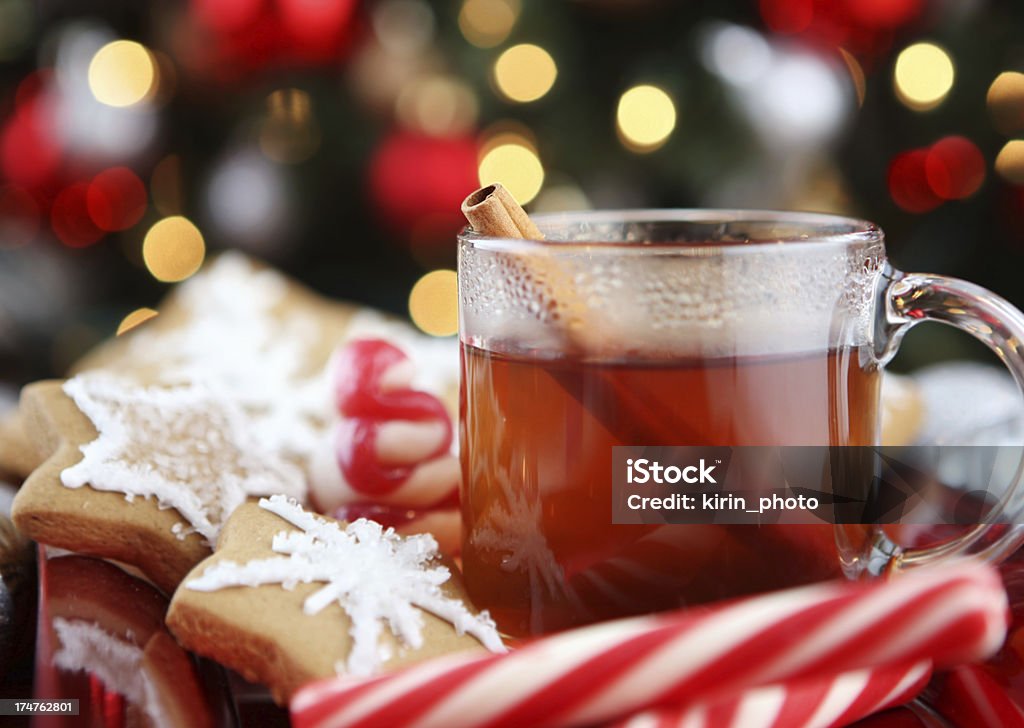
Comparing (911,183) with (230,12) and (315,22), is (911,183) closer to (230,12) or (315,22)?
(315,22)

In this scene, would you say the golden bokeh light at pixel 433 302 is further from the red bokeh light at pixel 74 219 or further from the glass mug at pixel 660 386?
the glass mug at pixel 660 386

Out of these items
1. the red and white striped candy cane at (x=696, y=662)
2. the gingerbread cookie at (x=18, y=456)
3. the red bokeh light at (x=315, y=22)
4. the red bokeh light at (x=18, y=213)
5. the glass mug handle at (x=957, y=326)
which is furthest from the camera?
the red bokeh light at (x=18, y=213)

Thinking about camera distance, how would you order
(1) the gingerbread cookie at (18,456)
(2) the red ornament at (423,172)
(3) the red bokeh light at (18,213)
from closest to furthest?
(1) the gingerbread cookie at (18,456) → (2) the red ornament at (423,172) → (3) the red bokeh light at (18,213)

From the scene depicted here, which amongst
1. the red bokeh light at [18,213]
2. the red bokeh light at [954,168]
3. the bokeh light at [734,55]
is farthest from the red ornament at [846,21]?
the red bokeh light at [18,213]

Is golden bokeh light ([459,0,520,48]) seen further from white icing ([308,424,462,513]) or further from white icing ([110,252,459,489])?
white icing ([308,424,462,513])

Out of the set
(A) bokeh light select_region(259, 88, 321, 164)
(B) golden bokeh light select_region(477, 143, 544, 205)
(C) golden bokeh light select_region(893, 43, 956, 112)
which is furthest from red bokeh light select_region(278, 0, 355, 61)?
(C) golden bokeh light select_region(893, 43, 956, 112)

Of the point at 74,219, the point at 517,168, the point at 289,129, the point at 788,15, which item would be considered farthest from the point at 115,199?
the point at 788,15
